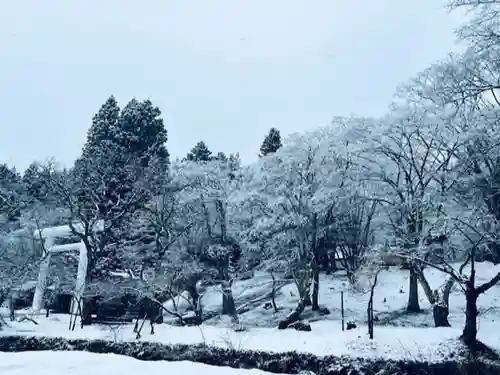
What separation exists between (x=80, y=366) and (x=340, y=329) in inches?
317

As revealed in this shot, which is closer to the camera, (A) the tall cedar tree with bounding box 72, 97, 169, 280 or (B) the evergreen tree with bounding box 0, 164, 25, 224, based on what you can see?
(A) the tall cedar tree with bounding box 72, 97, 169, 280

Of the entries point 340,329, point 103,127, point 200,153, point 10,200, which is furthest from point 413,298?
point 10,200

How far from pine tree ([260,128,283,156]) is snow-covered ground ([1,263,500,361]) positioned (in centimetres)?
825

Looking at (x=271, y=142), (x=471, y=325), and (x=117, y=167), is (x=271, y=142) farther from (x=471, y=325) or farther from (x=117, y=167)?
(x=471, y=325)

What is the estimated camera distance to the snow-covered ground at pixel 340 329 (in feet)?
32.8

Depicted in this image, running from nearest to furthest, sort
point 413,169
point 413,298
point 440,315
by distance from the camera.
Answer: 1. point 440,315
2. point 413,298
3. point 413,169

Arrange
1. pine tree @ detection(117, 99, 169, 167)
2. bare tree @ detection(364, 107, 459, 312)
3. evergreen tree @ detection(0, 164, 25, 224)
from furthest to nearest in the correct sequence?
pine tree @ detection(117, 99, 169, 167), evergreen tree @ detection(0, 164, 25, 224), bare tree @ detection(364, 107, 459, 312)

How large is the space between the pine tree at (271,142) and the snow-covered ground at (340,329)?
8.25 m

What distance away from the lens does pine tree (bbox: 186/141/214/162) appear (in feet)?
93.1

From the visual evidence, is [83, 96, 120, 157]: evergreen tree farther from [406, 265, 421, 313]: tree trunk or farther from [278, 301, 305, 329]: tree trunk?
[406, 265, 421, 313]: tree trunk

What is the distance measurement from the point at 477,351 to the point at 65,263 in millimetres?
19235

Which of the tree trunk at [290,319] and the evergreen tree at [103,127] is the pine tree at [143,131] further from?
the tree trunk at [290,319]

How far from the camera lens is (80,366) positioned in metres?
5.87

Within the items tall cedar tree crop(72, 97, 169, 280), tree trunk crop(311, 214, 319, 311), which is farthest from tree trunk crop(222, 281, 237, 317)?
tall cedar tree crop(72, 97, 169, 280)
